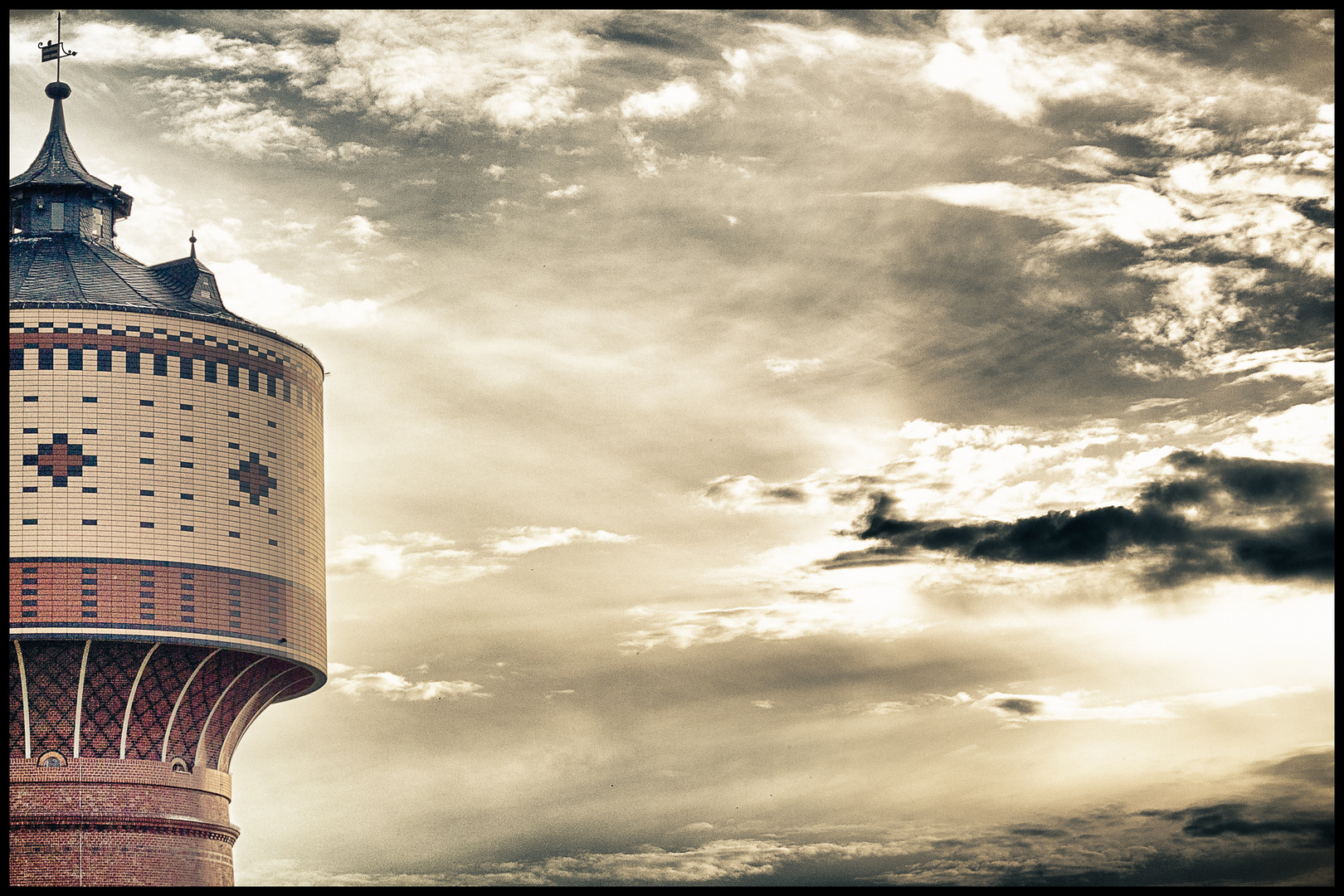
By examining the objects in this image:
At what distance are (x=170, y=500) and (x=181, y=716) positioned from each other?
6.46m

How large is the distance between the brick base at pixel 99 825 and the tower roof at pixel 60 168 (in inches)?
779

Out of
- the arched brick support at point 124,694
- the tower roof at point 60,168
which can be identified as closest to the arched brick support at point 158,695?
the arched brick support at point 124,694

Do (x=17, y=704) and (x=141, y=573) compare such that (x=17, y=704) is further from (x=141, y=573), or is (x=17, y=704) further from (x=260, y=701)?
(x=260, y=701)

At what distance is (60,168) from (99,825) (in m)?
22.6

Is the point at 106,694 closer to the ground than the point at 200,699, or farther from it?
farther from it

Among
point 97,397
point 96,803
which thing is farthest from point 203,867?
point 97,397

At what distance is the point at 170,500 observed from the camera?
45.1m

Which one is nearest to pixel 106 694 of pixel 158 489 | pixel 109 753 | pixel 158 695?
pixel 158 695

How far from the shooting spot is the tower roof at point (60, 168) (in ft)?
173

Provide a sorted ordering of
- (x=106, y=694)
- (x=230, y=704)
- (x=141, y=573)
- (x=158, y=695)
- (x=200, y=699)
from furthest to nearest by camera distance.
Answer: (x=230, y=704), (x=200, y=699), (x=158, y=695), (x=106, y=694), (x=141, y=573)

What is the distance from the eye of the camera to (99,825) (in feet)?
147

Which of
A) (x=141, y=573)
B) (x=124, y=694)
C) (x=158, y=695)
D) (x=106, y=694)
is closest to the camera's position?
(x=141, y=573)

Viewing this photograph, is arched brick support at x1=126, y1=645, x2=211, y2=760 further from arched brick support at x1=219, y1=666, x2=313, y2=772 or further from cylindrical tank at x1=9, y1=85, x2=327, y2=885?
arched brick support at x1=219, y1=666, x2=313, y2=772

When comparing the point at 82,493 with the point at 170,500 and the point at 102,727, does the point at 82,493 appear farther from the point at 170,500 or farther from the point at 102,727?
the point at 102,727
